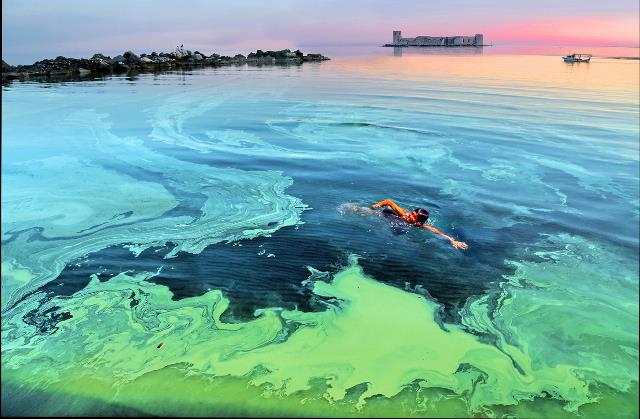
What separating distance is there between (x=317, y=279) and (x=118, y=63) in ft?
192

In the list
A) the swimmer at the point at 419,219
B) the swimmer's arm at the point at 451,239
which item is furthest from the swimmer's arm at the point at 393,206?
the swimmer's arm at the point at 451,239

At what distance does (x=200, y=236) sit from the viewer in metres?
10.0

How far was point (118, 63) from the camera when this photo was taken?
56.6 m

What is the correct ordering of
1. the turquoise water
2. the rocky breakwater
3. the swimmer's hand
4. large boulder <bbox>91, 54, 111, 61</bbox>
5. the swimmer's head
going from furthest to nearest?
large boulder <bbox>91, 54, 111, 61</bbox>
the rocky breakwater
the swimmer's head
the swimmer's hand
the turquoise water

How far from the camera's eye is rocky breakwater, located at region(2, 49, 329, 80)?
47394 millimetres

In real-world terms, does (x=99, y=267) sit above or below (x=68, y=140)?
below

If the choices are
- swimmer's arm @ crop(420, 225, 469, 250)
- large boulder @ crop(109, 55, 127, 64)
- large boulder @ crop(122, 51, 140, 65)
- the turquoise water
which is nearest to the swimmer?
swimmer's arm @ crop(420, 225, 469, 250)

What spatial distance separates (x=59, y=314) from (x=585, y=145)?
19.5 metres

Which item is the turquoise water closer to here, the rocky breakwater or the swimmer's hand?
the swimmer's hand

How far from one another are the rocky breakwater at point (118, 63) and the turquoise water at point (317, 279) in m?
27.9

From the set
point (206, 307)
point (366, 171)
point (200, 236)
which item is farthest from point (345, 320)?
point (366, 171)

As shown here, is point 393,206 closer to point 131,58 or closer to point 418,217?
point 418,217

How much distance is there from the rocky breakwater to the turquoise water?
27946 millimetres

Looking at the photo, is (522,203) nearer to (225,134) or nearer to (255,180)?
(255,180)
